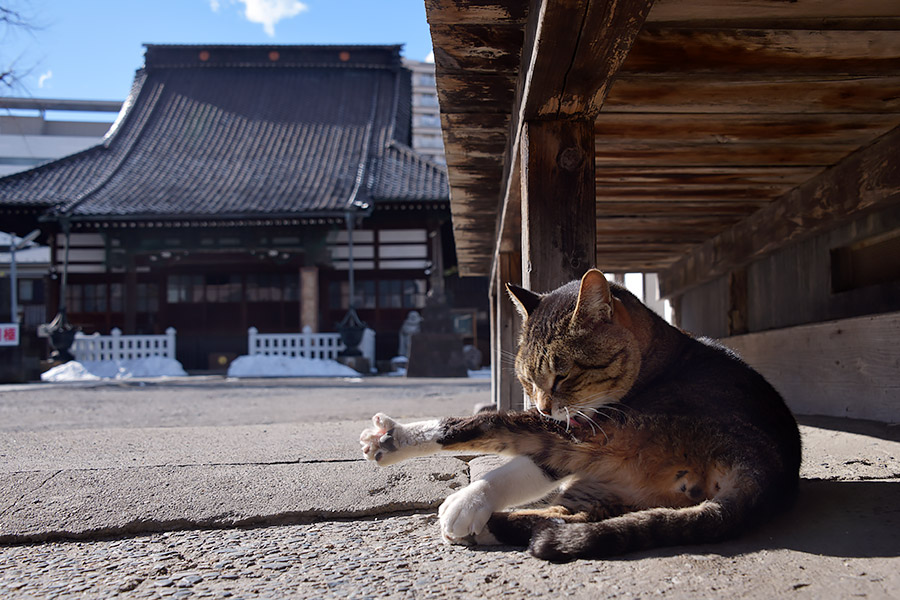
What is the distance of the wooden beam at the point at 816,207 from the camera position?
305 cm

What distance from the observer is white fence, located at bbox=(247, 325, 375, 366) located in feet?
47.0

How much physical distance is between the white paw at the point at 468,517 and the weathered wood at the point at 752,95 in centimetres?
167

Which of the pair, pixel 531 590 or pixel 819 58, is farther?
pixel 819 58

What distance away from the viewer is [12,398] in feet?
25.7

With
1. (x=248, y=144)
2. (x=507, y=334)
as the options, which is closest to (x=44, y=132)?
(x=248, y=144)

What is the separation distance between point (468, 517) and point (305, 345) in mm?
13151

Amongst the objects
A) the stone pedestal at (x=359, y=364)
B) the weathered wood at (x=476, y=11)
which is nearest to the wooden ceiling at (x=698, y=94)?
the weathered wood at (x=476, y=11)

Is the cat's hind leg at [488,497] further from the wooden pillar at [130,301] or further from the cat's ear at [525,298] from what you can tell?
the wooden pillar at [130,301]

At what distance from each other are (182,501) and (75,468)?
0.70m

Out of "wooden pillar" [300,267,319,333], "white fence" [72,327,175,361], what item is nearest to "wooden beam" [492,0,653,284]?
"wooden pillar" [300,267,319,333]

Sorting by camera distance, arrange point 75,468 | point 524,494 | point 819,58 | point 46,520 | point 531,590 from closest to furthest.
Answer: point 531,590 < point 524,494 < point 46,520 < point 819,58 < point 75,468

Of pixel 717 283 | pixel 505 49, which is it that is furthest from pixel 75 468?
pixel 717 283

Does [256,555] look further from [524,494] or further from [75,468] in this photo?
[75,468]

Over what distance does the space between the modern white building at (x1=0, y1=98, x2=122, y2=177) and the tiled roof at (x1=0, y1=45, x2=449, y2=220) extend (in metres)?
9.66
